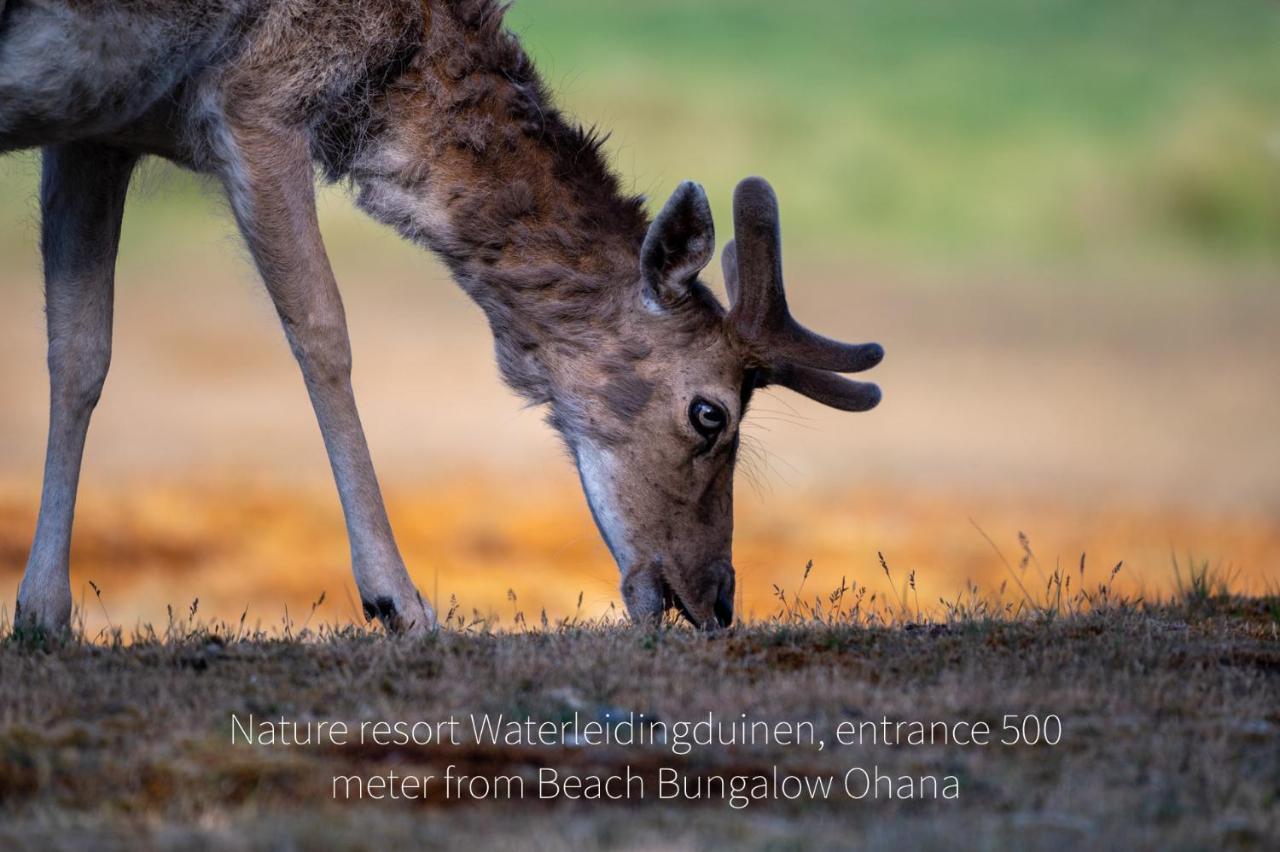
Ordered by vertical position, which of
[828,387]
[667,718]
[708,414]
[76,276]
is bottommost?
[667,718]

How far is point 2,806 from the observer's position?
440cm

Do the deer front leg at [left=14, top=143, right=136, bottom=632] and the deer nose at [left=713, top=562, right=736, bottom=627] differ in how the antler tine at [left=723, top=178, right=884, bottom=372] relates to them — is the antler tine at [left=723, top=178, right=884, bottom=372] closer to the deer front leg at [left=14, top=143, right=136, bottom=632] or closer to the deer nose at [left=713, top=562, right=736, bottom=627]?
the deer nose at [left=713, top=562, right=736, bottom=627]

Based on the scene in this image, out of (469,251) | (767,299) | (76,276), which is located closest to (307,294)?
(469,251)

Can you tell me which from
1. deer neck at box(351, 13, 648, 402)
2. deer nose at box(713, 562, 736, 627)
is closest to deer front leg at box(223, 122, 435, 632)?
deer neck at box(351, 13, 648, 402)

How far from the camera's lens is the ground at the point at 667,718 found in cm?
427

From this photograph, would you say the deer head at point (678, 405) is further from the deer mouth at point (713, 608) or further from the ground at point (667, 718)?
the ground at point (667, 718)

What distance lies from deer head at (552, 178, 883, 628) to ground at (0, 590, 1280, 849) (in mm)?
794

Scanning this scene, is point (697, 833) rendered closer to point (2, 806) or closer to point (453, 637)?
point (2, 806)

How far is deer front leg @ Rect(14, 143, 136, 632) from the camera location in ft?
27.0

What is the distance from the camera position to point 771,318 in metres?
8.05

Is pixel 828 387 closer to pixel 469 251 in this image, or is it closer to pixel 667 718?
pixel 469 251

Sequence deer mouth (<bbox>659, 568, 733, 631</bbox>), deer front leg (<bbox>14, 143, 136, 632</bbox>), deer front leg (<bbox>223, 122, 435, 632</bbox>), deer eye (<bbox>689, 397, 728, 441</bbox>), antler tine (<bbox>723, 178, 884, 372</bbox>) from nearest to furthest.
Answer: deer front leg (<bbox>223, 122, 435, 632</bbox>) → antler tine (<bbox>723, 178, 884, 372</bbox>) → deer mouth (<bbox>659, 568, 733, 631</bbox>) → deer eye (<bbox>689, 397, 728, 441</bbox>) → deer front leg (<bbox>14, 143, 136, 632</bbox>)

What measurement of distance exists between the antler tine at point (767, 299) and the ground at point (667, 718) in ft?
4.51

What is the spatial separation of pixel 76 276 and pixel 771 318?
10.7ft
